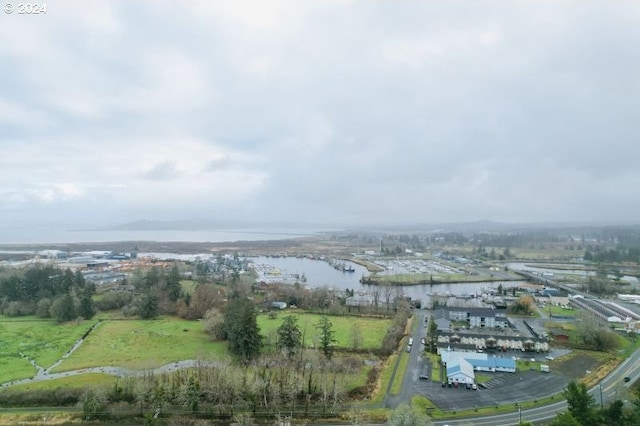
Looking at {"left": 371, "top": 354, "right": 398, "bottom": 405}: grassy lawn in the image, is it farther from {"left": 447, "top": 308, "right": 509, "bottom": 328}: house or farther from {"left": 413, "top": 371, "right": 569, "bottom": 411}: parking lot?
{"left": 447, "top": 308, "right": 509, "bottom": 328}: house

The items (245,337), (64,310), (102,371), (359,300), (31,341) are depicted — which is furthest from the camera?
(359,300)

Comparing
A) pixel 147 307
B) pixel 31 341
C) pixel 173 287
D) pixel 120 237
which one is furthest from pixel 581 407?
pixel 120 237

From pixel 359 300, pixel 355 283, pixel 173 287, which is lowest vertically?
pixel 355 283

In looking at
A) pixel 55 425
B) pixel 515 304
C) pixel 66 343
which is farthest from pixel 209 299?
pixel 515 304

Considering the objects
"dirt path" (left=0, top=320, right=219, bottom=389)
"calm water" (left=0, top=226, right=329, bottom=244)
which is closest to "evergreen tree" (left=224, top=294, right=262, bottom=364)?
"dirt path" (left=0, top=320, right=219, bottom=389)

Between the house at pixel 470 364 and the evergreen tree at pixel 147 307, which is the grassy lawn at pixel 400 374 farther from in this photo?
the evergreen tree at pixel 147 307

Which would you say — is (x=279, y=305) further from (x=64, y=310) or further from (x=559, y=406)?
(x=559, y=406)

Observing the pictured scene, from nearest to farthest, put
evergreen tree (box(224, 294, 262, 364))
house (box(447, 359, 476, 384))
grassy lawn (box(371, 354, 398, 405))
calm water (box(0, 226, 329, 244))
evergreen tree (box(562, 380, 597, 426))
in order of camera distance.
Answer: evergreen tree (box(562, 380, 597, 426)), grassy lawn (box(371, 354, 398, 405)), house (box(447, 359, 476, 384)), evergreen tree (box(224, 294, 262, 364)), calm water (box(0, 226, 329, 244))

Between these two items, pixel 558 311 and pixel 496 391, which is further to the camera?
pixel 558 311
